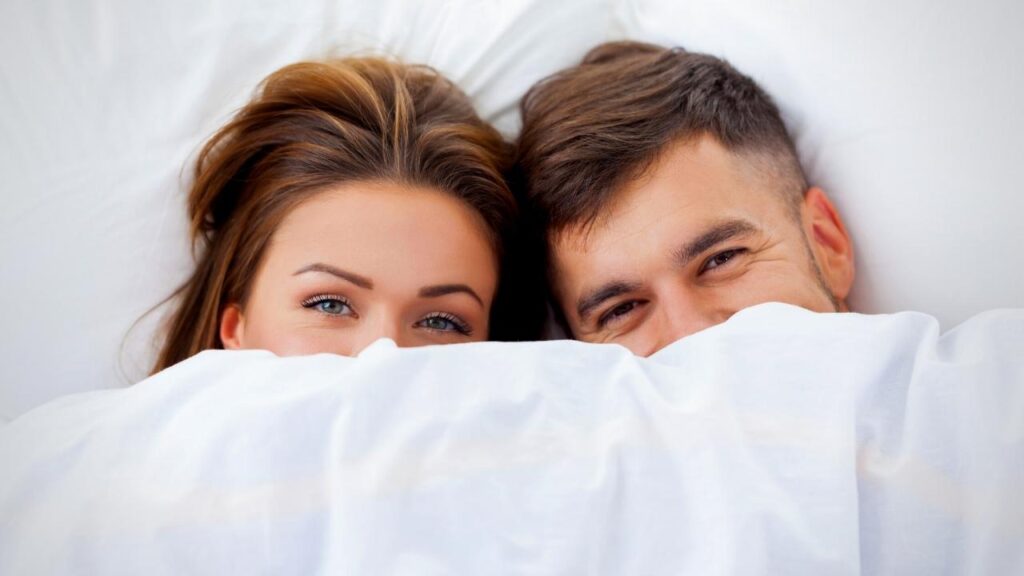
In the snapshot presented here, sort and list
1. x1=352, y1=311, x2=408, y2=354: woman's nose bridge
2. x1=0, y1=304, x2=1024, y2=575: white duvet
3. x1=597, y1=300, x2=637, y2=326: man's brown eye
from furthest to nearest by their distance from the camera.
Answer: x1=597, y1=300, x2=637, y2=326: man's brown eye
x1=352, y1=311, x2=408, y2=354: woman's nose bridge
x1=0, y1=304, x2=1024, y2=575: white duvet

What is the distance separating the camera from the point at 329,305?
1.08 m

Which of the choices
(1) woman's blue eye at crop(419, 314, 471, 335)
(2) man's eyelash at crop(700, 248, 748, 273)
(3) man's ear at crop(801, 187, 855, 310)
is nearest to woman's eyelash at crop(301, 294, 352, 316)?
(1) woman's blue eye at crop(419, 314, 471, 335)

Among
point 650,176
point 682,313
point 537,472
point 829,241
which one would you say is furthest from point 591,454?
point 829,241

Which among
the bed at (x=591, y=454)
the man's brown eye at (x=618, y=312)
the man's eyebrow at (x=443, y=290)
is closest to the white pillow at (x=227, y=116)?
the bed at (x=591, y=454)

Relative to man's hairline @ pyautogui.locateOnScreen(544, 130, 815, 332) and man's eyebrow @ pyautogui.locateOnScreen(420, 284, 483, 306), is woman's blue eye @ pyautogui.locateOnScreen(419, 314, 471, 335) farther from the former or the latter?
man's hairline @ pyautogui.locateOnScreen(544, 130, 815, 332)

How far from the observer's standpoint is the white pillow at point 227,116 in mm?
1088

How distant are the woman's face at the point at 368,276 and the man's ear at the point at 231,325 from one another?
3 cm

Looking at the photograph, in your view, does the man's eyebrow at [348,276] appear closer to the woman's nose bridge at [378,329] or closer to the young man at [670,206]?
the woman's nose bridge at [378,329]

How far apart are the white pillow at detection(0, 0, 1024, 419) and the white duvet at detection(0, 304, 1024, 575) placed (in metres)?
0.39

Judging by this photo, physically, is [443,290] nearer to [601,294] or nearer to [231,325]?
[601,294]

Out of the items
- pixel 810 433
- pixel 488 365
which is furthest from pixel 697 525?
pixel 488 365

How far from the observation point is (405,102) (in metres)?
1.24

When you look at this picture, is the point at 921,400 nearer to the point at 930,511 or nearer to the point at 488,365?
the point at 930,511

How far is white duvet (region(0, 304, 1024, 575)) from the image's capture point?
68cm
